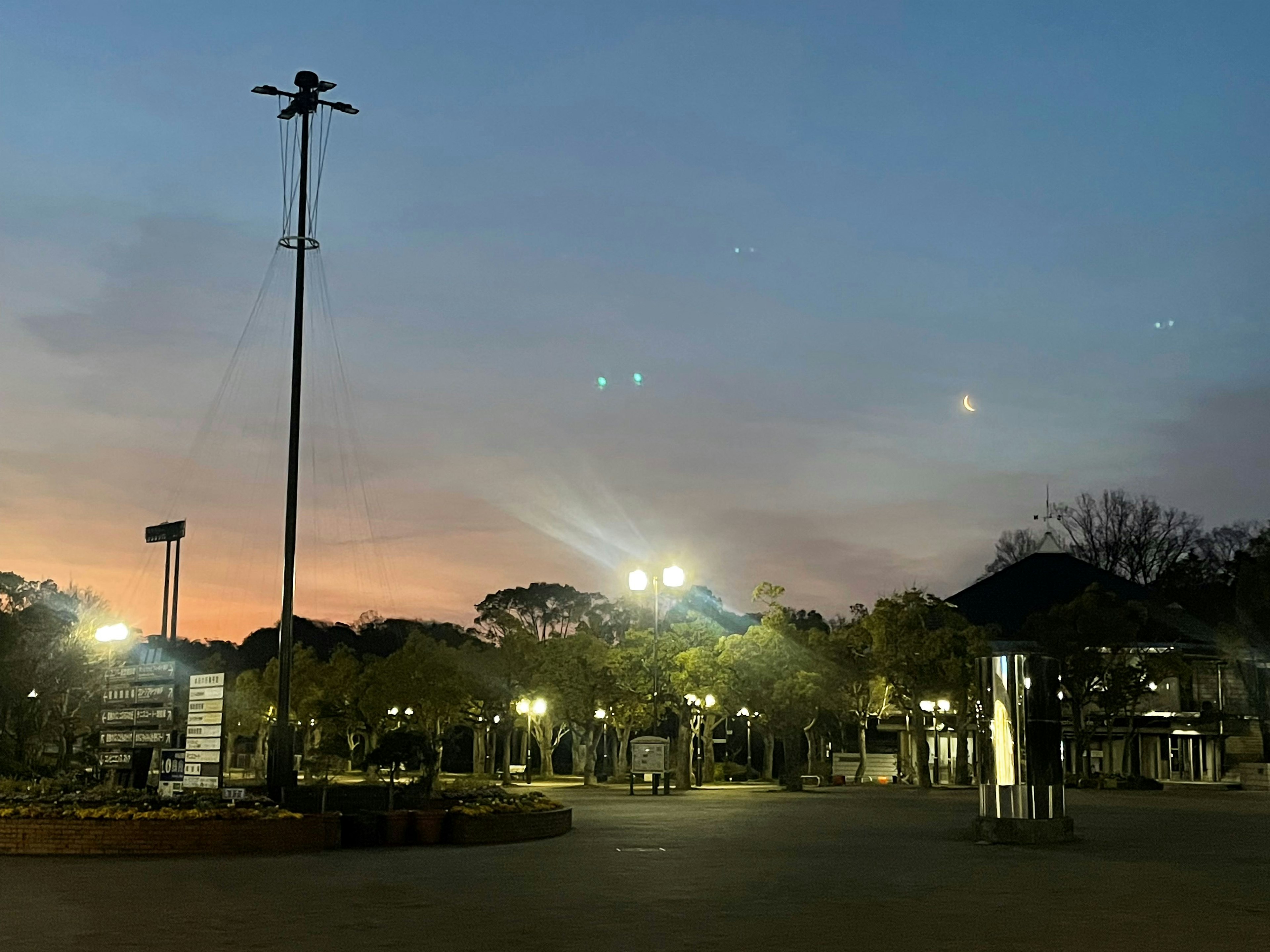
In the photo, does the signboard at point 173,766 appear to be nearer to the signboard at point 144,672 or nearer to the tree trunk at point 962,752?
the signboard at point 144,672

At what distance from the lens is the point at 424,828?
21.7 meters

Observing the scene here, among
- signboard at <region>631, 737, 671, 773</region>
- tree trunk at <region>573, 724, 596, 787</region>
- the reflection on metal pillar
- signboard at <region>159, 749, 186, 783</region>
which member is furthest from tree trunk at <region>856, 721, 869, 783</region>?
signboard at <region>159, 749, 186, 783</region>

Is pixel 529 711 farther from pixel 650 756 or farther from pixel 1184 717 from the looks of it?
pixel 1184 717

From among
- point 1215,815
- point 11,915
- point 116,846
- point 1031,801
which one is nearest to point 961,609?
point 1215,815

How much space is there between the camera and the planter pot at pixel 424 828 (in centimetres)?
2166

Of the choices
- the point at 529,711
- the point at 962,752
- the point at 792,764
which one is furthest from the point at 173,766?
the point at 962,752

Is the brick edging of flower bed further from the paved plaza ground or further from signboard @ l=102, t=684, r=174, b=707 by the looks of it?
signboard @ l=102, t=684, r=174, b=707

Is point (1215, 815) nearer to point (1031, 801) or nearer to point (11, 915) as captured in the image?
point (1031, 801)

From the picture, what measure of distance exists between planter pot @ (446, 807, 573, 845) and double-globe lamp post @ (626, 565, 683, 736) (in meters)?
21.0

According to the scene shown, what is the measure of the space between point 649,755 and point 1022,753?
25.9 metres

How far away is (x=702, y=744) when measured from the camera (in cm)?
5809

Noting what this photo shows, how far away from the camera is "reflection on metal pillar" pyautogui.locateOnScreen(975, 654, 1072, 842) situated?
73.3 feet

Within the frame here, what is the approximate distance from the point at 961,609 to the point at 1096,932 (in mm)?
76667

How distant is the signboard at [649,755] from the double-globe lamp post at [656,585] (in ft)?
2.22
